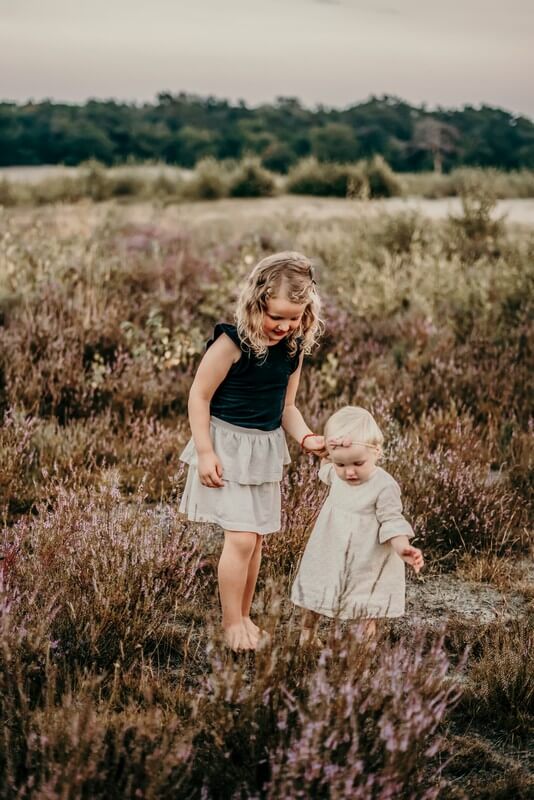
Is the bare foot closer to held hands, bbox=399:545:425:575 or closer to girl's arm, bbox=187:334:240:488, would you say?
girl's arm, bbox=187:334:240:488

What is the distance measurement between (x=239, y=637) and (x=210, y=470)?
62 cm

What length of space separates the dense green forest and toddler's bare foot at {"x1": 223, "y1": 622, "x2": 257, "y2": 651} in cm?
3060

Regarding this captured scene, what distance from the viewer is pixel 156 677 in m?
2.74

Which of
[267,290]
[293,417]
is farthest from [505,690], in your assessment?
[267,290]

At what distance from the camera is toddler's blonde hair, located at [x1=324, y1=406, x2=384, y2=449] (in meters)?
A: 2.70

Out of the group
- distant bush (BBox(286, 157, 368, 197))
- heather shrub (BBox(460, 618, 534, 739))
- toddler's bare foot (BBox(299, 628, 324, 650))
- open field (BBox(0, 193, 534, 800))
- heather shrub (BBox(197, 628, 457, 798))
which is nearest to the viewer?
heather shrub (BBox(197, 628, 457, 798))

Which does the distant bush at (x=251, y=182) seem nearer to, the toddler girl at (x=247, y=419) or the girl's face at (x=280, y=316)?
the toddler girl at (x=247, y=419)

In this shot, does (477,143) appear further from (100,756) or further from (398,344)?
(100,756)

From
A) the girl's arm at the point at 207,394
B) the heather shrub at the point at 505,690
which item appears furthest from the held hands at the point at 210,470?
the heather shrub at the point at 505,690

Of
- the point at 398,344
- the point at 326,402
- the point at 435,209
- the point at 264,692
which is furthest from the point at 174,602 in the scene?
the point at 435,209

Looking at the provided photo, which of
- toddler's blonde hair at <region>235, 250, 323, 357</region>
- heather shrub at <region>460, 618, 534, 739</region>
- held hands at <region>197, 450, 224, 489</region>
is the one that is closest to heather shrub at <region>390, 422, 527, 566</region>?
heather shrub at <region>460, 618, 534, 739</region>

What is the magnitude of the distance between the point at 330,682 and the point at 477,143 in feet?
126

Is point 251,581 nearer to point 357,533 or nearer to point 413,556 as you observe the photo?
point 357,533

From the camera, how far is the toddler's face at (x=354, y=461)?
2.73m
